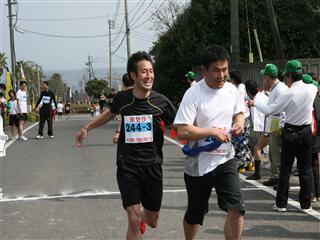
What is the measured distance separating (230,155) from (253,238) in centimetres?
130

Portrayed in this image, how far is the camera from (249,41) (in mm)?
19203

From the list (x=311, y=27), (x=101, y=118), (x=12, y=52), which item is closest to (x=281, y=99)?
(x=101, y=118)

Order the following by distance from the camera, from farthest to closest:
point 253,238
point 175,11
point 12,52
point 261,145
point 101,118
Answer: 1. point 12,52
2. point 175,11
3. point 261,145
4. point 253,238
5. point 101,118

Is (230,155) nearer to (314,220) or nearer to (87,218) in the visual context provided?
(314,220)

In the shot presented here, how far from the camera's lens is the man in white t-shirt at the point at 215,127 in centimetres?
445

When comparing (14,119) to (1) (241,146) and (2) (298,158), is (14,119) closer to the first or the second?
(1) (241,146)

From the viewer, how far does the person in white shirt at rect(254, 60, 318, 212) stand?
20.2ft

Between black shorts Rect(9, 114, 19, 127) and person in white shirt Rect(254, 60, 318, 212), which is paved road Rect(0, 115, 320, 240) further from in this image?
black shorts Rect(9, 114, 19, 127)

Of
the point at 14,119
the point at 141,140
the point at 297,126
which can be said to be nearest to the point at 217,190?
the point at 141,140

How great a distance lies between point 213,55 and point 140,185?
136cm

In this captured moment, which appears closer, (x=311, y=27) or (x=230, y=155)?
(x=230, y=155)

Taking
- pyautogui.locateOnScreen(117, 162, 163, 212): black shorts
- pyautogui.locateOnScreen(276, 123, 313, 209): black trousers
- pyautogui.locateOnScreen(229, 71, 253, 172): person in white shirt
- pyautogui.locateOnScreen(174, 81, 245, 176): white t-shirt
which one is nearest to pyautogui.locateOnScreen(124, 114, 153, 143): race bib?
pyautogui.locateOnScreen(117, 162, 163, 212): black shorts

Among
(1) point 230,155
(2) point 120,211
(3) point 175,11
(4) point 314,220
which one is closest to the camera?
(1) point 230,155

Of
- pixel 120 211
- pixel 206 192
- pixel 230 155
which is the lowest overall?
pixel 120 211
